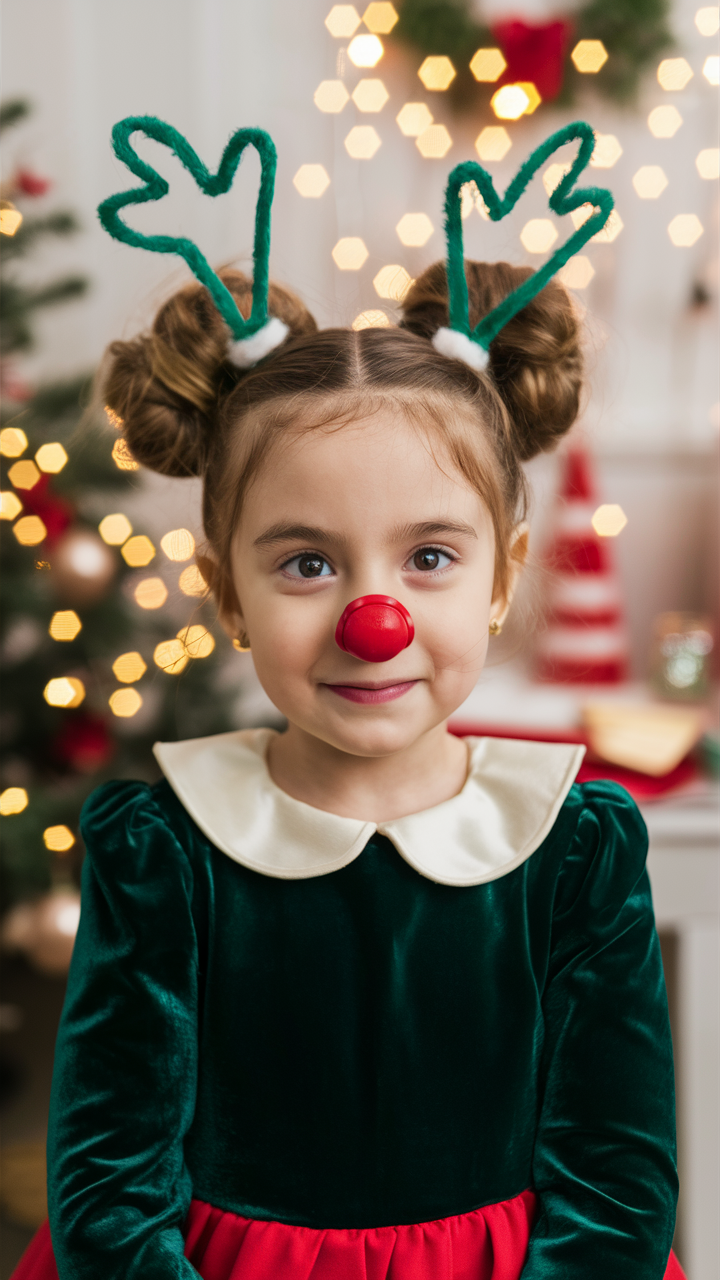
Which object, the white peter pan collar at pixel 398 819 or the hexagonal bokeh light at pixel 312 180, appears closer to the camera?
the white peter pan collar at pixel 398 819

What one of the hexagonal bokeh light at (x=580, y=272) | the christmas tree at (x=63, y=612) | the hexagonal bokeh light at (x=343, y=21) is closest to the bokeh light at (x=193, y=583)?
the christmas tree at (x=63, y=612)

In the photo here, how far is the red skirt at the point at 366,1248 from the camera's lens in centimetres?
61

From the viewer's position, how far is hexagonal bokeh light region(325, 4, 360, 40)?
157 centimetres

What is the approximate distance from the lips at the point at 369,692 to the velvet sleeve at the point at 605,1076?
181 mm

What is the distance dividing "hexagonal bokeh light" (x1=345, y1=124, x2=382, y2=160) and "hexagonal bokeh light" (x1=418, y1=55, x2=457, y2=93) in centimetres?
12

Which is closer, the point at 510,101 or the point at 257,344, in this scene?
the point at 257,344

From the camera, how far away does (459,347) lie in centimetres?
64

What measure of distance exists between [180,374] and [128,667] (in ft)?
2.89

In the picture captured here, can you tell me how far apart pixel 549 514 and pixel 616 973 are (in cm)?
115

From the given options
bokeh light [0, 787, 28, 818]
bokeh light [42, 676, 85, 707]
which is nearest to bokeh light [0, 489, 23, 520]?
bokeh light [42, 676, 85, 707]

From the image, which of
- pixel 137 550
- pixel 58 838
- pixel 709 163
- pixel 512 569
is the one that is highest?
pixel 709 163

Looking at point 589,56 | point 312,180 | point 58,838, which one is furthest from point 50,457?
point 589,56

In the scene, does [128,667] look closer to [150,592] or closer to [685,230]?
[150,592]

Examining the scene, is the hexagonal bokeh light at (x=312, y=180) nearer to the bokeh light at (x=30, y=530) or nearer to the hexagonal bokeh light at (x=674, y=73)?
the hexagonal bokeh light at (x=674, y=73)
